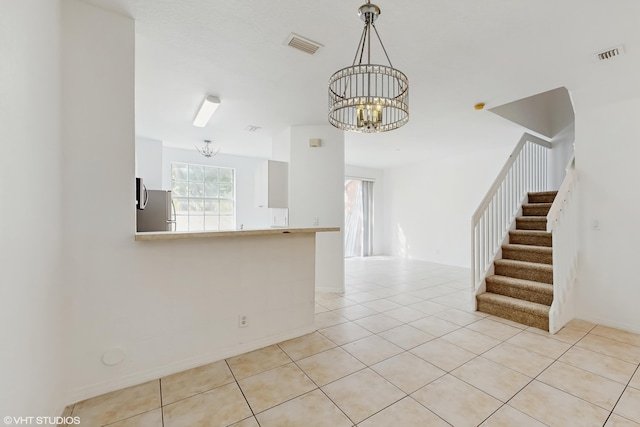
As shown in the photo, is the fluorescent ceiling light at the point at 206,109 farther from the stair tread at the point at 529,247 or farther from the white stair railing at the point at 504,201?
the stair tread at the point at 529,247

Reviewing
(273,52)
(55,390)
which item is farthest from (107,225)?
(273,52)

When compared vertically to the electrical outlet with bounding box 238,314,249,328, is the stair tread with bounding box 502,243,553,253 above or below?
above

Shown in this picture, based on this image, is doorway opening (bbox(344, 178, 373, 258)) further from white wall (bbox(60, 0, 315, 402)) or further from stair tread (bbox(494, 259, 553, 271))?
white wall (bbox(60, 0, 315, 402))

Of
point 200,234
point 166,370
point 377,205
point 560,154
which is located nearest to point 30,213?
point 200,234

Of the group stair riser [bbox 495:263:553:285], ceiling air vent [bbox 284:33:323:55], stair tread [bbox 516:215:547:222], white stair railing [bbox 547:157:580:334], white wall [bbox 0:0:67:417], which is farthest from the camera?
stair tread [bbox 516:215:547:222]

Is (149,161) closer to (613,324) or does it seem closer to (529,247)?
(529,247)

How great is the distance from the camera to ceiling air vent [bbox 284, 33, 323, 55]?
2182 mm

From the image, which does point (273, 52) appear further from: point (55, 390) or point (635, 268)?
point (635, 268)

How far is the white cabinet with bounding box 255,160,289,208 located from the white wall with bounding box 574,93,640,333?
12.6 ft

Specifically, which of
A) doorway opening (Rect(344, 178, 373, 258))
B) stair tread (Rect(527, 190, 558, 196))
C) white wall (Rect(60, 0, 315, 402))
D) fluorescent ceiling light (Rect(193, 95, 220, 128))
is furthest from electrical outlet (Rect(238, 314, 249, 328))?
doorway opening (Rect(344, 178, 373, 258))

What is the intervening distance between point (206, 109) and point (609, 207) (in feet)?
15.9

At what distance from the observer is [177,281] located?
2111 millimetres

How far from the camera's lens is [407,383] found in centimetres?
196

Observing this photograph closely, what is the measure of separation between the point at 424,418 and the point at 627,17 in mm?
3020
